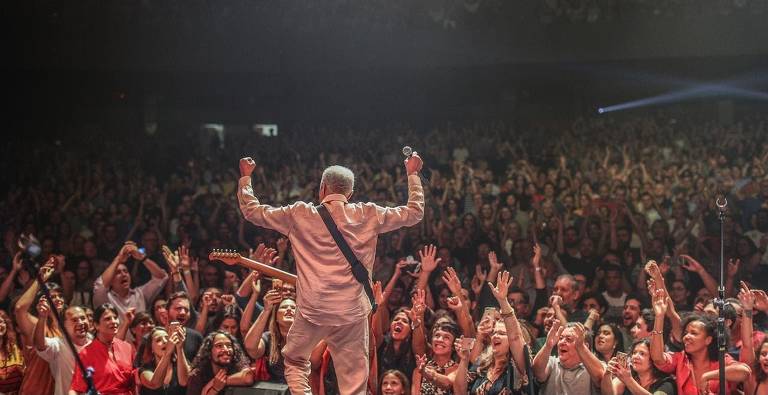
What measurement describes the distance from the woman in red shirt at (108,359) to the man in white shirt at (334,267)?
1670 mm

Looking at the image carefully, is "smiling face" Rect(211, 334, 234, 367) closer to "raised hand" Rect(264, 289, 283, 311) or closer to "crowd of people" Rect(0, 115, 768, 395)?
"crowd of people" Rect(0, 115, 768, 395)

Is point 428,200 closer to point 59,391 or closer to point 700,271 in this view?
point 700,271


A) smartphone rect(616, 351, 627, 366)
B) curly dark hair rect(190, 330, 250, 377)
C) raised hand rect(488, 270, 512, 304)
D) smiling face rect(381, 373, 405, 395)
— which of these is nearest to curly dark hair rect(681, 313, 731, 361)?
smartphone rect(616, 351, 627, 366)

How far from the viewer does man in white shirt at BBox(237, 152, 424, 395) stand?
4.34 metres

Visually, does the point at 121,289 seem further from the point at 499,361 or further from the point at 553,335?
the point at 553,335

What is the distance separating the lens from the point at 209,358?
5867 mm

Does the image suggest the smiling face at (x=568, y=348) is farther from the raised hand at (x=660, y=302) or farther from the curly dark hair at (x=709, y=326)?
the curly dark hair at (x=709, y=326)

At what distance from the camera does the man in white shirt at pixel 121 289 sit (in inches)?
268

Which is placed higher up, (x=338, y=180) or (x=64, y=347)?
(x=338, y=180)

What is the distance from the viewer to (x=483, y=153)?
13461 mm

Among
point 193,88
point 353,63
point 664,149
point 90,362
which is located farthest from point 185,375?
point 193,88

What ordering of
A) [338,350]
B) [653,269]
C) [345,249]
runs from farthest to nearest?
1. [653,269]
2. [338,350]
3. [345,249]

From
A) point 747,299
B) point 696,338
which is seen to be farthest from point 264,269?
point 747,299

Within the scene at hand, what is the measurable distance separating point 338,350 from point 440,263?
3628 mm
